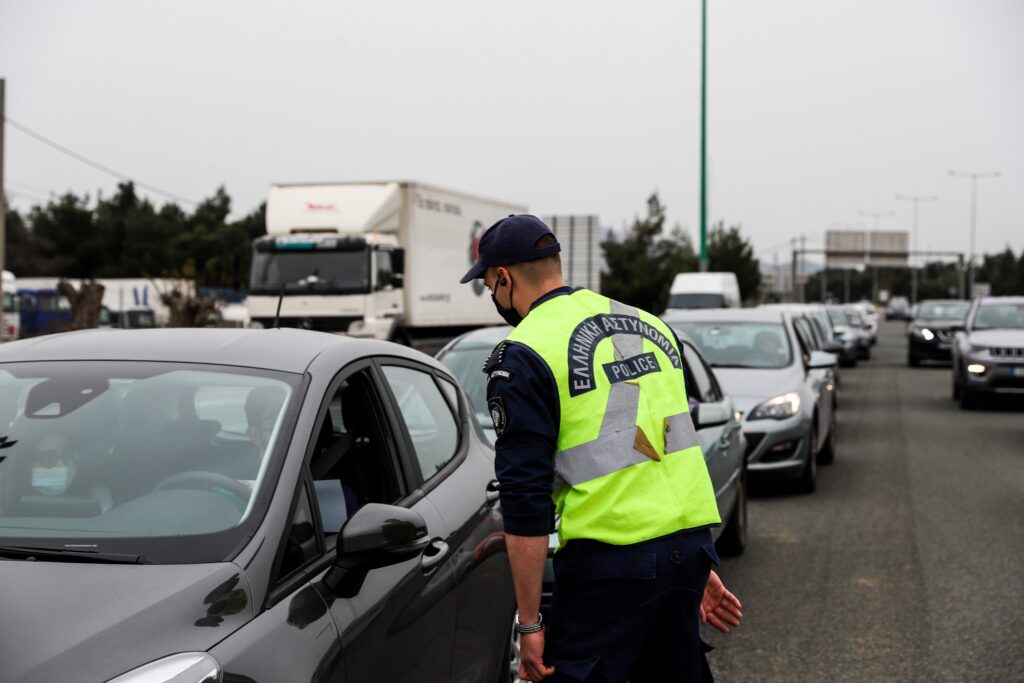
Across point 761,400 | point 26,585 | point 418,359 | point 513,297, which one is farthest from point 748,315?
point 26,585

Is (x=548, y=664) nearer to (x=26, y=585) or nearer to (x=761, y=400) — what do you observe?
(x=26, y=585)

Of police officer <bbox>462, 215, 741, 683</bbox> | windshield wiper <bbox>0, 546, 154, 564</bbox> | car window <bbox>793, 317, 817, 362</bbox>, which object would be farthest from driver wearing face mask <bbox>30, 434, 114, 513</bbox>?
car window <bbox>793, 317, 817, 362</bbox>

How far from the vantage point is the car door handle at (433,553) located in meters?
3.41

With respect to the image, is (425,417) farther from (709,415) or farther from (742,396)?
(742,396)

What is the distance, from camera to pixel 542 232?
3010 mm

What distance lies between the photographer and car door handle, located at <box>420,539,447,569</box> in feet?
11.2

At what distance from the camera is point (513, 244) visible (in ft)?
9.75

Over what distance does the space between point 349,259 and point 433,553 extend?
18.6 metres

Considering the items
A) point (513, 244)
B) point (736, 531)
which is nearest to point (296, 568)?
point (513, 244)

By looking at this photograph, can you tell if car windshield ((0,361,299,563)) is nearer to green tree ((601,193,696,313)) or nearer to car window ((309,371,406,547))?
car window ((309,371,406,547))

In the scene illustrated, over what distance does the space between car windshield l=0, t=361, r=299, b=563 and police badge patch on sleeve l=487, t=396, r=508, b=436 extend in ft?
1.88

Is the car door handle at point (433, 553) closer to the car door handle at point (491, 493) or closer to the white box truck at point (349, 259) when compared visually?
the car door handle at point (491, 493)

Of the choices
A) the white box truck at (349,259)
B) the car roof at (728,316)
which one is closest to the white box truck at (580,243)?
the white box truck at (349,259)

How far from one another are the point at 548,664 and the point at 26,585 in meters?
1.17
